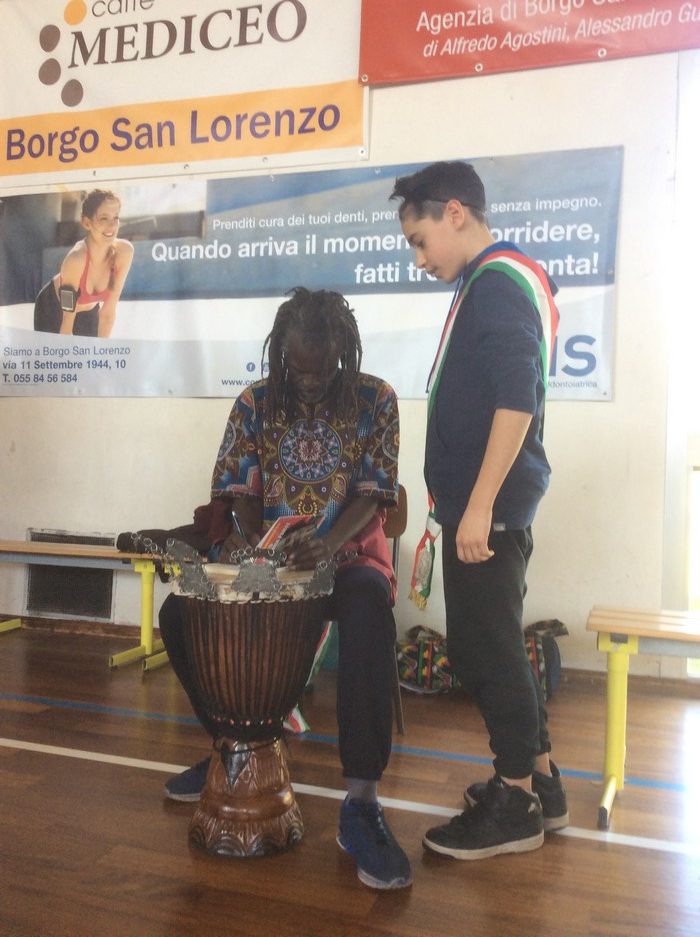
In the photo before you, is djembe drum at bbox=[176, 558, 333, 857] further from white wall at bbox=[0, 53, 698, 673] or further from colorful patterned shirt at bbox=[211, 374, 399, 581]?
white wall at bbox=[0, 53, 698, 673]

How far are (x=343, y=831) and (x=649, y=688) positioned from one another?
1792 millimetres

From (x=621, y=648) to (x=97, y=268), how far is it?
2778mm

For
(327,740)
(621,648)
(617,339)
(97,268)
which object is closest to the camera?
(621,648)

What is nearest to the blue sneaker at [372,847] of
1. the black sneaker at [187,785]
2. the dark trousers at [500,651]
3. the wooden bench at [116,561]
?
the dark trousers at [500,651]

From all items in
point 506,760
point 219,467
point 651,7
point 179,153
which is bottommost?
point 506,760

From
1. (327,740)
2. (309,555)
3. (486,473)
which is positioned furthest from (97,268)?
(486,473)

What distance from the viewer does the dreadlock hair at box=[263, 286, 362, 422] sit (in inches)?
76.3

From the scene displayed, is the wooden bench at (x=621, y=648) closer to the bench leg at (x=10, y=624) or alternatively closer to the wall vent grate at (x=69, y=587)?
the wall vent grate at (x=69, y=587)

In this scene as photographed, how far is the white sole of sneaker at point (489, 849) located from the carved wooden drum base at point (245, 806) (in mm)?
281

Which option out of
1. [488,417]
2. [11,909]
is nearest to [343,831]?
[11,909]

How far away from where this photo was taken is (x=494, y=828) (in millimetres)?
1688

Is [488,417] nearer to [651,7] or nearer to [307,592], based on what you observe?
[307,592]

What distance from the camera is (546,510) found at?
3.19 m

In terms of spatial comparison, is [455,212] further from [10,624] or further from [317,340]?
[10,624]
